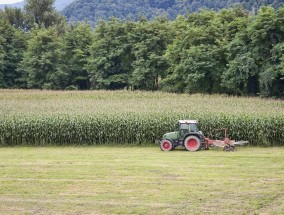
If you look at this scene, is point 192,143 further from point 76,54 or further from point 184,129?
point 76,54

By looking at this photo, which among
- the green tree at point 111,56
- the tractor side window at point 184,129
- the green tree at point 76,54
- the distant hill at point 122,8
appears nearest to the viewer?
the tractor side window at point 184,129

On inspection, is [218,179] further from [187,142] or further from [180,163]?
[187,142]

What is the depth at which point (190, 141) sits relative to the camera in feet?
69.6

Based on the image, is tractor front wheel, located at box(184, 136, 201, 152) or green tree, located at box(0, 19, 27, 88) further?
green tree, located at box(0, 19, 27, 88)

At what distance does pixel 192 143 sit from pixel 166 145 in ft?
3.88

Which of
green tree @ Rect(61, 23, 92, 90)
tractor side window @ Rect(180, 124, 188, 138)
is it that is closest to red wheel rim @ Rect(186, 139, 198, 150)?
tractor side window @ Rect(180, 124, 188, 138)

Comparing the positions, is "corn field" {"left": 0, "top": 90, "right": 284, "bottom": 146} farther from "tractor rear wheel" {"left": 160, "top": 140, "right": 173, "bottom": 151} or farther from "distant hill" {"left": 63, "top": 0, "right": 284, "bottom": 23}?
"distant hill" {"left": 63, "top": 0, "right": 284, "bottom": 23}

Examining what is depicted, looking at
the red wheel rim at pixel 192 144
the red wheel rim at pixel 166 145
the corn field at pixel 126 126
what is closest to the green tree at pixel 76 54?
the corn field at pixel 126 126

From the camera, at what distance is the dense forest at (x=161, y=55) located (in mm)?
40094

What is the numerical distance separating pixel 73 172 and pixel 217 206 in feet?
20.7

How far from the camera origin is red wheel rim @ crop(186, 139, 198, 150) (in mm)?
21188

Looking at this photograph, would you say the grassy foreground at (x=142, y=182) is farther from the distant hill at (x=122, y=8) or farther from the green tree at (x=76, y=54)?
the distant hill at (x=122, y=8)

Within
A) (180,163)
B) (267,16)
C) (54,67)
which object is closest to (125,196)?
(180,163)

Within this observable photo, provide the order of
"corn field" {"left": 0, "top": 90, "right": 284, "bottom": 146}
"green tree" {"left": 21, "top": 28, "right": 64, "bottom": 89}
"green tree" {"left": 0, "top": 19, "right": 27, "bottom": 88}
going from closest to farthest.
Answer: "corn field" {"left": 0, "top": 90, "right": 284, "bottom": 146} → "green tree" {"left": 21, "top": 28, "right": 64, "bottom": 89} → "green tree" {"left": 0, "top": 19, "right": 27, "bottom": 88}
